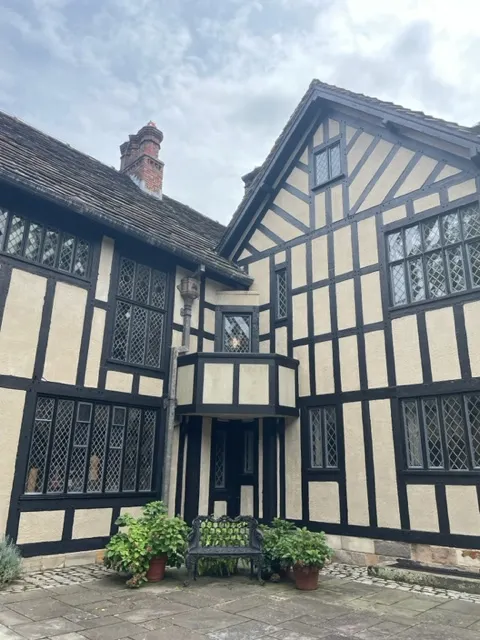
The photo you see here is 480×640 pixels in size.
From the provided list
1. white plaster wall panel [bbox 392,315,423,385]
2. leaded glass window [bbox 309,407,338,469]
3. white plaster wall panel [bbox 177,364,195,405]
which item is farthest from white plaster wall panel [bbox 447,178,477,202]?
white plaster wall panel [bbox 177,364,195,405]

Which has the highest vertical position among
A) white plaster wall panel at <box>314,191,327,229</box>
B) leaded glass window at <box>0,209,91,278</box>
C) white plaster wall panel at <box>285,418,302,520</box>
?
white plaster wall panel at <box>314,191,327,229</box>

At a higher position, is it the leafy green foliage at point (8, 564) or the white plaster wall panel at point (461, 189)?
the white plaster wall panel at point (461, 189)

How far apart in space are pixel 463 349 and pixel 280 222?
544 cm

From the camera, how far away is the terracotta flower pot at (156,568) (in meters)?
7.06

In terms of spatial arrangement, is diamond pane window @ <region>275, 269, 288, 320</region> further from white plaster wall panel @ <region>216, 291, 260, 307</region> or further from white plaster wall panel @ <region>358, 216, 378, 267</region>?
white plaster wall panel @ <region>358, 216, 378, 267</region>

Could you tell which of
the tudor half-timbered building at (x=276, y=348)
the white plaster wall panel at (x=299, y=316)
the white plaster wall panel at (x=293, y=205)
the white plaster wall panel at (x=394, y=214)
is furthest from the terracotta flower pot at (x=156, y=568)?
the white plaster wall panel at (x=293, y=205)

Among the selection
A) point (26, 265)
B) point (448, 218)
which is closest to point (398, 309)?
point (448, 218)

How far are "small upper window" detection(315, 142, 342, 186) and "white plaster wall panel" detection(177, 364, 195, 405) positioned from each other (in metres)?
5.25

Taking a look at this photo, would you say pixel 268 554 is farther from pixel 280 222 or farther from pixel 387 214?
pixel 280 222

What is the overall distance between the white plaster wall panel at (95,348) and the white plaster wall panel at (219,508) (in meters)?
3.75

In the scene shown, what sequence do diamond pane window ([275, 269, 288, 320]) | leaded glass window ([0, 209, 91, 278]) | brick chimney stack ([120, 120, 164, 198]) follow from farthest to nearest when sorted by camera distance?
brick chimney stack ([120, 120, 164, 198])
diamond pane window ([275, 269, 288, 320])
leaded glass window ([0, 209, 91, 278])

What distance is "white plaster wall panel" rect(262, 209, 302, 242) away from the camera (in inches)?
448

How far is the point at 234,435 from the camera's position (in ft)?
35.5

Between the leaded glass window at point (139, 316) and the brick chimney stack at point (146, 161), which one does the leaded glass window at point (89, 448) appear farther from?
the brick chimney stack at point (146, 161)
